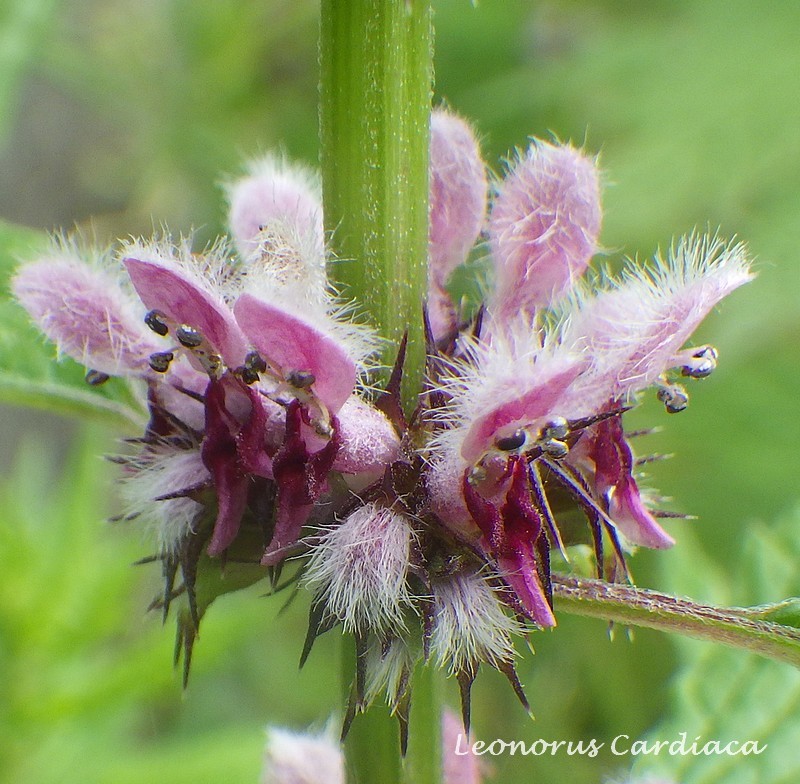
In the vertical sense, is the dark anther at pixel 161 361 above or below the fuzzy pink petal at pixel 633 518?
above

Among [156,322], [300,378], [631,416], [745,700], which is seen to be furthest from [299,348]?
[631,416]

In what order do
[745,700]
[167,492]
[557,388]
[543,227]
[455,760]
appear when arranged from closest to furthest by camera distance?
[557,388], [167,492], [543,227], [455,760], [745,700]

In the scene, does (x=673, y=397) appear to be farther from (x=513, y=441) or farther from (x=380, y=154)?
(x=380, y=154)

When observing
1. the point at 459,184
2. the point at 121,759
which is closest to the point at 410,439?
the point at 459,184

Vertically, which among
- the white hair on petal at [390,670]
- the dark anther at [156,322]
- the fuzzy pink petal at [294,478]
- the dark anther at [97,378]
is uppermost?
the dark anther at [97,378]

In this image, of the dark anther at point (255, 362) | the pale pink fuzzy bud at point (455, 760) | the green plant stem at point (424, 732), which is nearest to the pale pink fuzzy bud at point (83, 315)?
the dark anther at point (255, 362)

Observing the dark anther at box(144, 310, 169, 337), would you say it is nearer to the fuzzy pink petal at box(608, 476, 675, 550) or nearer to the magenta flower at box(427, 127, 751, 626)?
the magenta flower at box(427, 127, 751, 626)

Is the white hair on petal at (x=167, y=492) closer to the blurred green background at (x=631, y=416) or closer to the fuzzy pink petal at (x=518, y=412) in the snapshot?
the blurred green background at (x=631, y=416)

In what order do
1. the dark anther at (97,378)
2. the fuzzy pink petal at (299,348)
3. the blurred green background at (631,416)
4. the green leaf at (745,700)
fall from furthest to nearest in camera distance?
the blurred green background at (631,416) → the green leaf at (745,700) → the dark anther at (97,378) → the fuzzy pink petal at (299,348)
